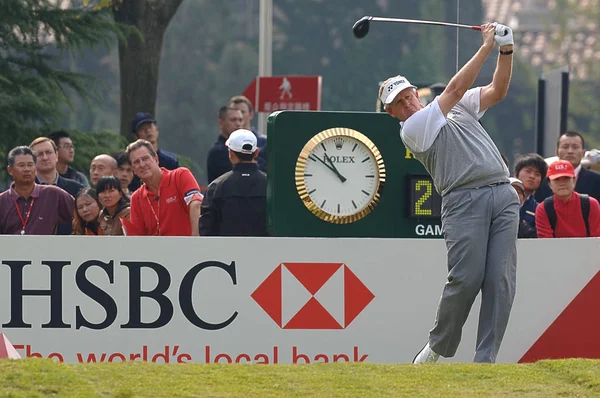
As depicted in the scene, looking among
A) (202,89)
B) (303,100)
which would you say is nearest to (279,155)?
(303,100)

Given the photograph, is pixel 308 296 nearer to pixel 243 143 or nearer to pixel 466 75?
pixel 243 143

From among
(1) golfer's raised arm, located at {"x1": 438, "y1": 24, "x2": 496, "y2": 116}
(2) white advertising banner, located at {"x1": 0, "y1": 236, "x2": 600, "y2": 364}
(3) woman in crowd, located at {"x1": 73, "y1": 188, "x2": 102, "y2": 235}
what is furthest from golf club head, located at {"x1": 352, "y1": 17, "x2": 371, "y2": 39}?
(3) woman in crowd, located at {"x1": 73, "y1": 188, "x2": 102, "y2": 235}

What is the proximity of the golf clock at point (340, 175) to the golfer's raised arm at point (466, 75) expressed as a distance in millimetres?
1863

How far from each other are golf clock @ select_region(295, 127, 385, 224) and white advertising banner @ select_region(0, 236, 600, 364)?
1.85 ft

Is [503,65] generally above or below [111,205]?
above

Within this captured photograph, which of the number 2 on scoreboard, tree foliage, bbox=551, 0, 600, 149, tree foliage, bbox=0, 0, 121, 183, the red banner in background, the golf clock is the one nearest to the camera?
the golf clock

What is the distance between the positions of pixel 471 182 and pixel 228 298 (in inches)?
77.6

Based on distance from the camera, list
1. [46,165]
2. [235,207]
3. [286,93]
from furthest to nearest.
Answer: [286,93] < [46,165] < [235,207]

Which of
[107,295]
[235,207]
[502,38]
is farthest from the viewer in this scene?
[235,207]

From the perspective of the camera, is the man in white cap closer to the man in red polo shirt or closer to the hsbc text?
the man in red polo shirt

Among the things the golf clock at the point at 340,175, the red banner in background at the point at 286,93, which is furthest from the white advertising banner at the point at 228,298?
the red banner in background at the point at 286,93

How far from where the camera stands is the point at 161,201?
34.3 feet

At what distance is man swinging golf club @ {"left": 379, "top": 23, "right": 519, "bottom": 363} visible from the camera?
817 cm

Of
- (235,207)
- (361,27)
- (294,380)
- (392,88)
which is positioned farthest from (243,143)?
(294,380)
